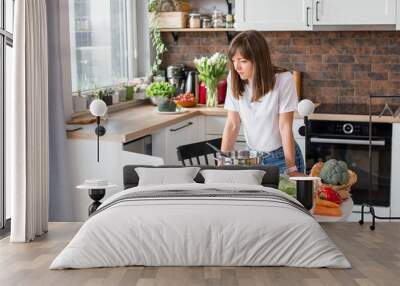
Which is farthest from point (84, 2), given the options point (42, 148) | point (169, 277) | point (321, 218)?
point (169, 277)

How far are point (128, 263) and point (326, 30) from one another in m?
4.32

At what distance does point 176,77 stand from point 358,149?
1.86 metres

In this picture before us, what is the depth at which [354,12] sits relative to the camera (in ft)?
21.4

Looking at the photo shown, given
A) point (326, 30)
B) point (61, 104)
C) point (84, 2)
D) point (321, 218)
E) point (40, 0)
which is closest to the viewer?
point (321, 218)

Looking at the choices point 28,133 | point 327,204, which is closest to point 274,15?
point 28,133

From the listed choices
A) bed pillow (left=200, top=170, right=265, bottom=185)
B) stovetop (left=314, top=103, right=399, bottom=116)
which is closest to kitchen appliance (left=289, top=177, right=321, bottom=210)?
bed pillow (left=200, top=170, right=265, bottom=185)

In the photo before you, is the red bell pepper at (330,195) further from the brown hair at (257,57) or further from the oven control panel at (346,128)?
the oven control panel at (346,128)

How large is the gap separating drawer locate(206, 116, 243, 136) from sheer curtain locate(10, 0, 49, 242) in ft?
8.06

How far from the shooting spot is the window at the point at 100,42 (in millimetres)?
6312

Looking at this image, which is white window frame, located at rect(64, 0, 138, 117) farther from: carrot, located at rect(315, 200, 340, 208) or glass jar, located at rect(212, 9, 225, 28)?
carrot, located at rect(315, 200, 340, 208)

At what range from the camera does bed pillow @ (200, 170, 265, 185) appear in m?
3.63

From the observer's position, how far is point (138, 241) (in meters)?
3.01

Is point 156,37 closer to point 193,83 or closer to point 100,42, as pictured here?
point 193,83

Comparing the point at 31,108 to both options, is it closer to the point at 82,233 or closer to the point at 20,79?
the point at 20,79
